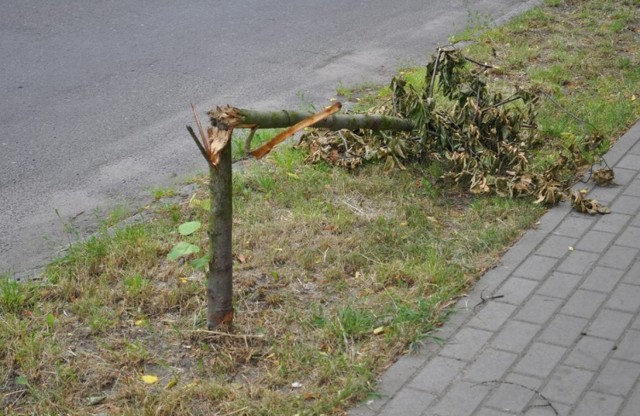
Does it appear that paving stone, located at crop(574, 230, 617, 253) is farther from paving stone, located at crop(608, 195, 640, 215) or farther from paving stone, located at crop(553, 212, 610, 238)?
paving stone, located at crop(608, 195, 640, 215)

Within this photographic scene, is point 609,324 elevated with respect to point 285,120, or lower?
lower

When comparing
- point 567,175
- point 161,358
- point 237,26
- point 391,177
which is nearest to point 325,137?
point 391,177

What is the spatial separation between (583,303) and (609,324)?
0.72 feet

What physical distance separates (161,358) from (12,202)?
2.45 meters

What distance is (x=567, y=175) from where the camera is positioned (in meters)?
6.45

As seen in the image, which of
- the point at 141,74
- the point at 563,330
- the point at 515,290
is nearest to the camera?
the point at 563,330

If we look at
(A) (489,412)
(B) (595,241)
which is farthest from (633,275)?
(A) (489,412)

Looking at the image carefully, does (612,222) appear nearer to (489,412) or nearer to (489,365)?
(489,365)

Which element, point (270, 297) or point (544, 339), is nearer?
point (544, 339)

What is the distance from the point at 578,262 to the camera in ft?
17.5

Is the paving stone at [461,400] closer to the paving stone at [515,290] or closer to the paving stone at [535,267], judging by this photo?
the paving stone at [515,290]

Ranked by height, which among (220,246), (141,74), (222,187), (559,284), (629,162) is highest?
(222,187)

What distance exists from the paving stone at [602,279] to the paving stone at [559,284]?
0.19ft

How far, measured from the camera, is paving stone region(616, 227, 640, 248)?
5553 mm
